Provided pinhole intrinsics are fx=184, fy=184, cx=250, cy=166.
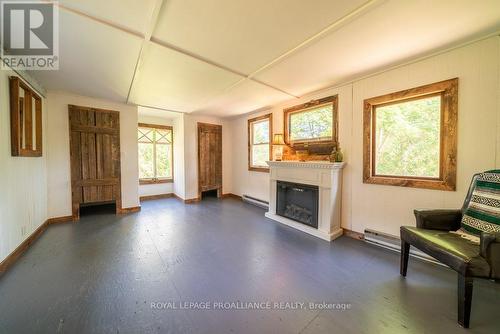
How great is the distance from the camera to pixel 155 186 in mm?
5578

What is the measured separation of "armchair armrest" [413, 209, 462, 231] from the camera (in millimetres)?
1907

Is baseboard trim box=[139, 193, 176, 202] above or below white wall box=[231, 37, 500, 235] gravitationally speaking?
below

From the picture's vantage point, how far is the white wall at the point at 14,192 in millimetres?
2061

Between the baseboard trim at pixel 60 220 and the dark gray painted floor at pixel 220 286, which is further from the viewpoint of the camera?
the baseboard trim at pixel 60 220

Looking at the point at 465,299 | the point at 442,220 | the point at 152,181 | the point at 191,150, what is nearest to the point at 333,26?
the point at 442,220

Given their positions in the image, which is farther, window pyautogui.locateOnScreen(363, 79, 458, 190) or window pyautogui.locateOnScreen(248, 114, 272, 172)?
window pyautogui.locateOnScreen(248, 114, 272, 172)

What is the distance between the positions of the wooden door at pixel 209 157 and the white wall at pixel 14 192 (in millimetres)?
3099

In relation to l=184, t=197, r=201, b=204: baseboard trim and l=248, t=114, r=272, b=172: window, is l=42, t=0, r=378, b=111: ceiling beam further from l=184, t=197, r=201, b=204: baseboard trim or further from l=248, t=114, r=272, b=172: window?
l=184, t=197, r=201, b=204: baseboard trim

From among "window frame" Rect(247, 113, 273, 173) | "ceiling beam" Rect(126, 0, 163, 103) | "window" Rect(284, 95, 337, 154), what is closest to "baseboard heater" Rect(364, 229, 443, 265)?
"window" Rect(284, 95, 337, 154)

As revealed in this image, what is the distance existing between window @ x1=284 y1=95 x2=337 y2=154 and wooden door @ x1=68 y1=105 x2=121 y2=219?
3797 mm

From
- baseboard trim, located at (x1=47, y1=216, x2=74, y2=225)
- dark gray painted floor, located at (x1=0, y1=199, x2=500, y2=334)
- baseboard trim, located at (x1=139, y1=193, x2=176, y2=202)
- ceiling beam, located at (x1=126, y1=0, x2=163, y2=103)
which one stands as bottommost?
dark gray painted floor, located at (x1=0, y1=199, x2=500, y2=334)

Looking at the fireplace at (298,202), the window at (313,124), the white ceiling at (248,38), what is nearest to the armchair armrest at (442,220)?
the fireplace at (298,202)

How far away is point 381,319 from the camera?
1424 mm

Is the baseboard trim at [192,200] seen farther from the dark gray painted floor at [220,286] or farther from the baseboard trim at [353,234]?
the baseboard trim at [353,234]
